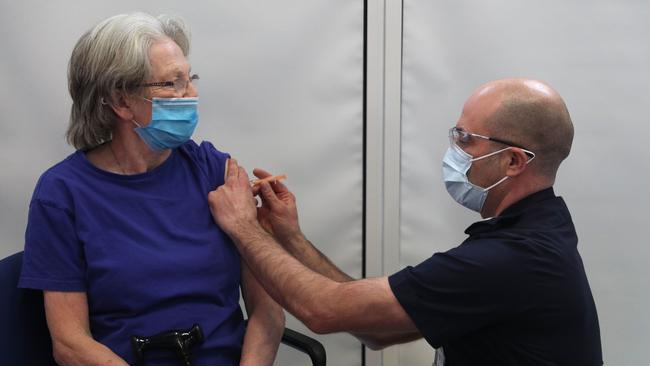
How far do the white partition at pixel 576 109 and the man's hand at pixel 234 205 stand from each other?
789 mm

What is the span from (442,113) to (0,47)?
4.55 feet

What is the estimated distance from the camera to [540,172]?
1566 mm

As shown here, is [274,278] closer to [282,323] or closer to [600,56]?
[282,323]

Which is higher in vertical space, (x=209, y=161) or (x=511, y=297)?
(x=209, y=161)

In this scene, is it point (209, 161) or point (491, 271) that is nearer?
point (491, 271)

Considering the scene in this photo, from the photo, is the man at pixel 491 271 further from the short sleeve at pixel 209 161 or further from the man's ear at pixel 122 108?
the man's ear at pixel 122 108

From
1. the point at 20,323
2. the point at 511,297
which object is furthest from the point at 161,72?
the point at 511,297

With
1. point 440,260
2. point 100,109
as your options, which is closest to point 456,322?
point 440,260

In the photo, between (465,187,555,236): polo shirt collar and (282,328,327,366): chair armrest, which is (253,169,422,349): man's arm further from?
(465,187,555,236): polo shirt collar

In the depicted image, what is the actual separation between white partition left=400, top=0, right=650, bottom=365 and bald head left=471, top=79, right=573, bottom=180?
0.71 metres

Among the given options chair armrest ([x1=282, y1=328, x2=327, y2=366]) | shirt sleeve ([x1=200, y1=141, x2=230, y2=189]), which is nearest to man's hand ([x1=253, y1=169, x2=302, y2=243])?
shirt sleeve ([x1=200, y1=141, x2=230, y2=189])

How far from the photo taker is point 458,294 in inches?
54.9

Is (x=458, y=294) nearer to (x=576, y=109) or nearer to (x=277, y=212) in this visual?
(x=277, y=212)

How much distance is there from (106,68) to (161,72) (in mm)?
124
